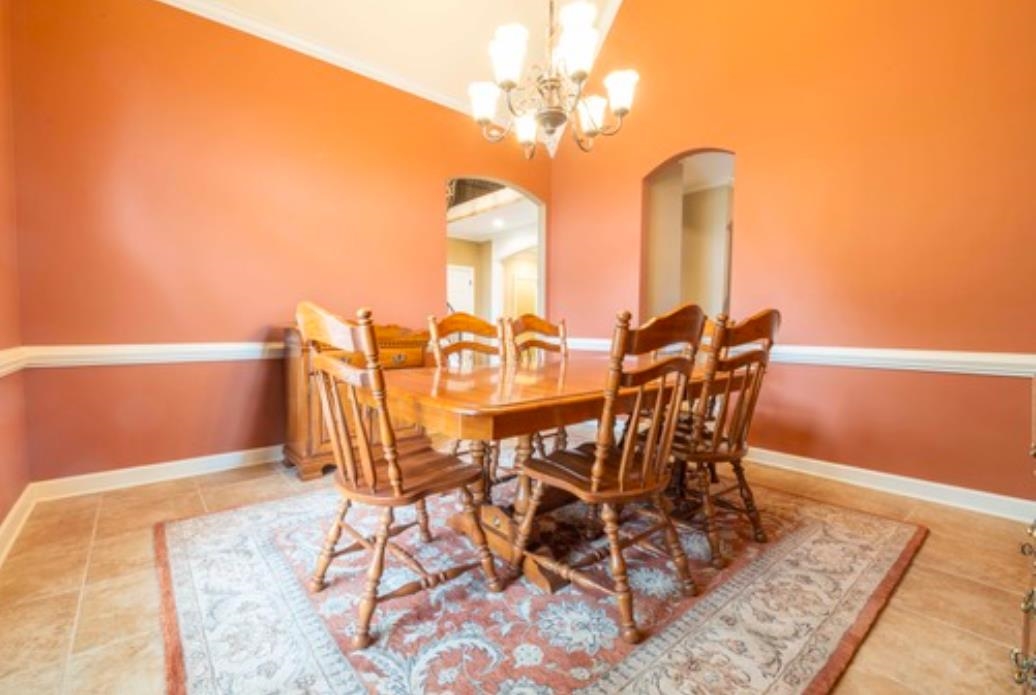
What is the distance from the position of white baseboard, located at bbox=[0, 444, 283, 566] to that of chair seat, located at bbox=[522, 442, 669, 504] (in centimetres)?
218

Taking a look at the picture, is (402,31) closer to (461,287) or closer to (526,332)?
(526,332)

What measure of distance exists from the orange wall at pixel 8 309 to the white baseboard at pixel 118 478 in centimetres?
8

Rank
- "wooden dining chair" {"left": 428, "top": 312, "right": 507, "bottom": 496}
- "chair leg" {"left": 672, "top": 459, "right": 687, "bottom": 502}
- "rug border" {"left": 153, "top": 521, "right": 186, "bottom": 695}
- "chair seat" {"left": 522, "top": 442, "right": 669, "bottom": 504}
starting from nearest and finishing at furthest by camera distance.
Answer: "rug border" {"left": 153, "top": 521, "right": 186, "bottom": 695}, "chair seat" {"left": 522, "top": 442, "right": 669, "bottom": 504}, "wooden dining chair" {"left": 428, "top": 312, "right": 507, "bottom": 496}, "chair leg" {"left": 672, "top": 459, "right": 687, "bottom": 502}

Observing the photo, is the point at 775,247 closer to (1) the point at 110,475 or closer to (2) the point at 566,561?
(2) the point at 566,561

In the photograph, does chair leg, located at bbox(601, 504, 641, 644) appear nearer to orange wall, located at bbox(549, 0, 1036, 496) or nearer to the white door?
orange wall, located at bbox(549, 0, 1036, 496)

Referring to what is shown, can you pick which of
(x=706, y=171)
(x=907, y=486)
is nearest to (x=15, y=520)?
(x=907, y=486)

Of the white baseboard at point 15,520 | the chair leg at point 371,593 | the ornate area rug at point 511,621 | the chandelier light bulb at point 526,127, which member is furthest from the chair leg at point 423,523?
the chandelier light bulb at point 526,127

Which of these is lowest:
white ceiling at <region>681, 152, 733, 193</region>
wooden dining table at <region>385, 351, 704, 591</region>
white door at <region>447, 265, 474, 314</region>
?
wooden dining table at <region>385, 351, 704, 591</region>

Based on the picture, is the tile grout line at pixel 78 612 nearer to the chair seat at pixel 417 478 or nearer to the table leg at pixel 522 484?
the chair seat at pixel 417 478

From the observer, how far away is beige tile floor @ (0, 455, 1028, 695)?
4.12ft

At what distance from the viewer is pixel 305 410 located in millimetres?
2766

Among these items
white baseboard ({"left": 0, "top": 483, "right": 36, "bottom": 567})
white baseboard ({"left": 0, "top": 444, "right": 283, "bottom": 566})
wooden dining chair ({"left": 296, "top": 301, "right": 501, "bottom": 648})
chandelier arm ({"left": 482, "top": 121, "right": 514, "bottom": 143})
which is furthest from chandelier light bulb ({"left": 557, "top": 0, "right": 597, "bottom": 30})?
white baseboard ({"left": 0, "top": 483, "right": 36, "bottom": 567})

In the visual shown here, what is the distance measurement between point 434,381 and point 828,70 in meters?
3.09

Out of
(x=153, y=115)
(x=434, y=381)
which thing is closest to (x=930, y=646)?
(x=434, y=381)
